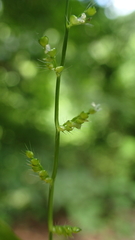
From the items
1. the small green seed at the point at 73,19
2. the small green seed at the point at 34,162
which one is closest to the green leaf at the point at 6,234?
the small green seed at the point at 34,162

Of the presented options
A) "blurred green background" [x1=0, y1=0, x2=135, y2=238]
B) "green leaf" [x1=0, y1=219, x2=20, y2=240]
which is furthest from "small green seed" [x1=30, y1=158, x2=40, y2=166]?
"blurred green background" [x1=0, y1=0, x2=135, y2=238]

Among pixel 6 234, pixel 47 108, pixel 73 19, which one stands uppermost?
pixel 47 108

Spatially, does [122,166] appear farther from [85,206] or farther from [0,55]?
[0,55]

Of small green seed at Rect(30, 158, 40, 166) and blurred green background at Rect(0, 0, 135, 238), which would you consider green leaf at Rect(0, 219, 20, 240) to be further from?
blurred green background at Rect(0, 0, 135, 238)

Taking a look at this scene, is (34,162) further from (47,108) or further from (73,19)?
(47,108)

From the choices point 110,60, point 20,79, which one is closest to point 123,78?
point 110,60

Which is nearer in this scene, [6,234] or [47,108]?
[6,234]

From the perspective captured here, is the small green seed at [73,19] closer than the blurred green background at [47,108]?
Yes

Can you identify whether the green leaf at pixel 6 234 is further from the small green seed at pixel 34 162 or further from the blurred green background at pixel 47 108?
the blurred green background at pixel 47 108

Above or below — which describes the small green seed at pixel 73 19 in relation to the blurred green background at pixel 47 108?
below

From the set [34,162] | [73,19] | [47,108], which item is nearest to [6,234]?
[34,162]

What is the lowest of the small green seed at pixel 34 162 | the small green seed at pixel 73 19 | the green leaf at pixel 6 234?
the green leaf at pixel 6 234
